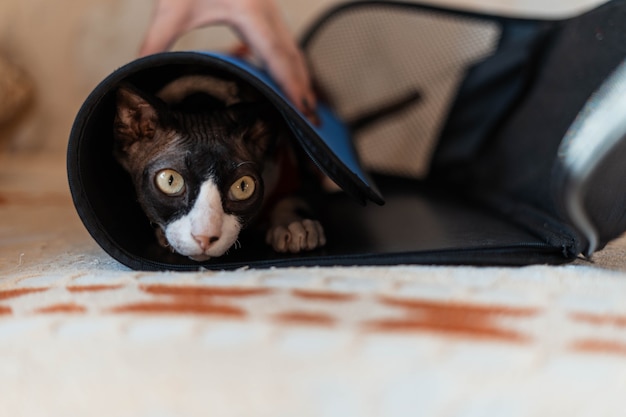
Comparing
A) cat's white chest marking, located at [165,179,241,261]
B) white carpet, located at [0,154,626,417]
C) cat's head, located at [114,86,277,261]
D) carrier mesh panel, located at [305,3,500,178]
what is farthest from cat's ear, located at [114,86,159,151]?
carrier mesh panel, located at [305,3,500,178]

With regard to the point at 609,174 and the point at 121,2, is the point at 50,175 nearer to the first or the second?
the point at 121,2

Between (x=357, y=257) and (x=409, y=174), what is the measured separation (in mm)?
646

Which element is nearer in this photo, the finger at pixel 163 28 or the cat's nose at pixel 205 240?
the cat's nose at pixel 205 240

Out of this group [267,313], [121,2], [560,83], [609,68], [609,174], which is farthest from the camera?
[121,2]

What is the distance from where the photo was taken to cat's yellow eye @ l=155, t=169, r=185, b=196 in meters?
0.71

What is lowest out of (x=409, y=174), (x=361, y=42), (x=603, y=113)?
(x=409, y=174)

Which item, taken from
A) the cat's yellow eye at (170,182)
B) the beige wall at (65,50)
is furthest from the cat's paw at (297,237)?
the beige wall at (65,50)

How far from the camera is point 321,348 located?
1.59 ft

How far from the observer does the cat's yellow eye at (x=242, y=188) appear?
2.37 ft

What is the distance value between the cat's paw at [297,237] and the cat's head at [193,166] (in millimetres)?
42

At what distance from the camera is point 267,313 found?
51 centimetres

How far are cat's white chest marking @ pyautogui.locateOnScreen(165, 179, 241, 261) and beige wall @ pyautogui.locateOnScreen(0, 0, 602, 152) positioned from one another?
0.78 m

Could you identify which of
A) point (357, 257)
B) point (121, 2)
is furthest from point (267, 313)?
point (121, 2)

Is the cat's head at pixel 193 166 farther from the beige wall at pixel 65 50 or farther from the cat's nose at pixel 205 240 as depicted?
the beige wall at pixel 65 50
